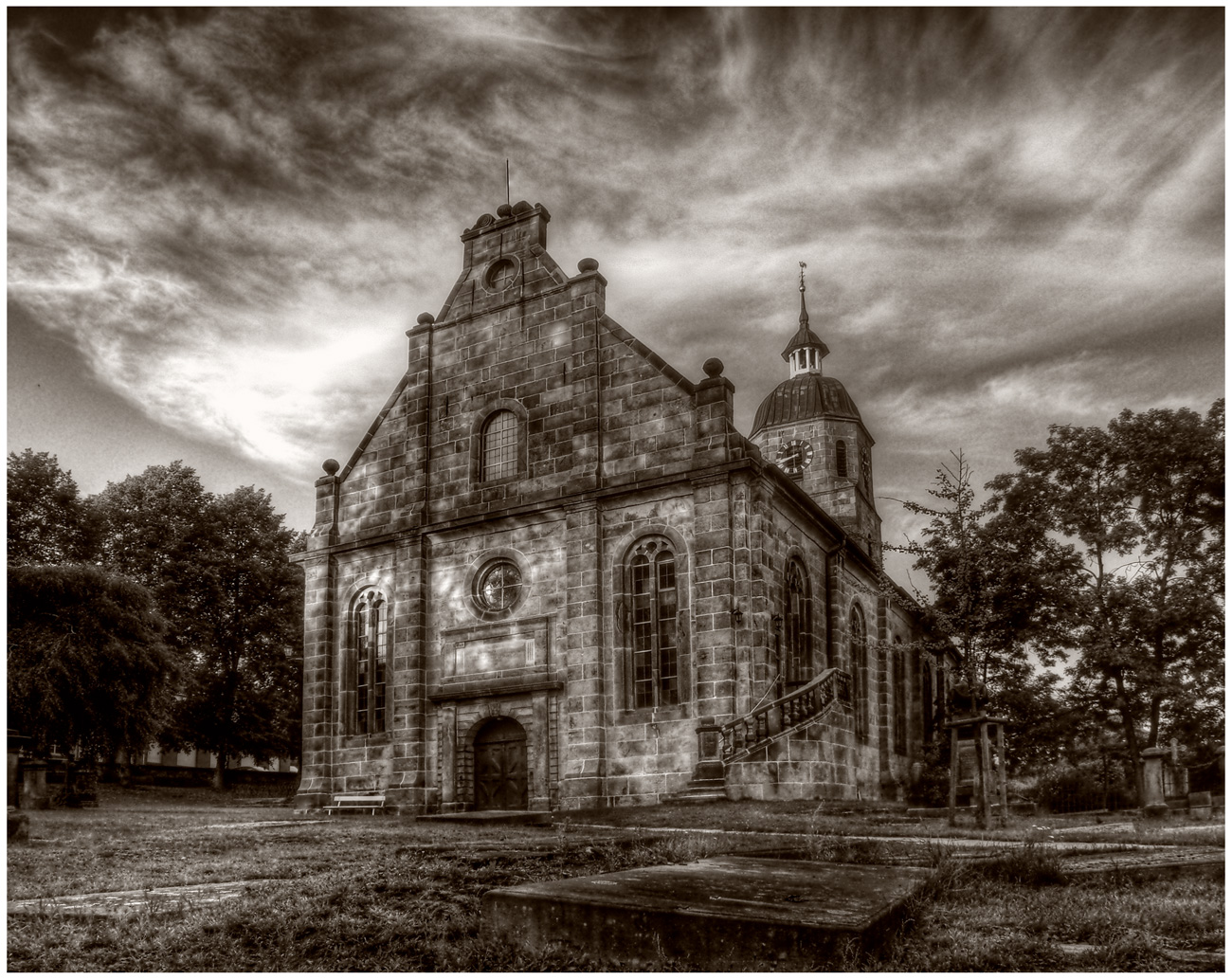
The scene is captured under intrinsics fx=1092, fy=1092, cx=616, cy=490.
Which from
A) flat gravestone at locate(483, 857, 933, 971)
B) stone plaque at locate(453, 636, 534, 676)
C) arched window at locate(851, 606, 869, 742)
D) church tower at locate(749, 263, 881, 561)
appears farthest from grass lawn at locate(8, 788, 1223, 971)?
church tower at locate(749, 263, 881, 561)

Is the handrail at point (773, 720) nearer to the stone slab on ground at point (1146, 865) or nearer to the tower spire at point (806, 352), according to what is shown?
the stone slab on ground at point (1146, 865)

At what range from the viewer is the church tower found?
138 ft

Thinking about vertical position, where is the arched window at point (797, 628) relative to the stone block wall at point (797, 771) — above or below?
above

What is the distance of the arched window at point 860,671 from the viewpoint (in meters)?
27.7

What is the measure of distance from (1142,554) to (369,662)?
55.3ft

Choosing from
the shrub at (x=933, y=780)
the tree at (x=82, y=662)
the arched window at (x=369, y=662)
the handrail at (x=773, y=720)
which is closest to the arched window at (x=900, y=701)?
the shrub at (x=933, y=780)

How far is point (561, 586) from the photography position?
22.8 m

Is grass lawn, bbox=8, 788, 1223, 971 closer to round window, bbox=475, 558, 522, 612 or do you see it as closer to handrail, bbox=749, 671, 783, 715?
handrail, bbox=749, 671, 783, 715

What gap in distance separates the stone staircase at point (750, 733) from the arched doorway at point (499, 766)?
4251 millimetres

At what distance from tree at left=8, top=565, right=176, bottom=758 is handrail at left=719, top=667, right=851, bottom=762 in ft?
52.0

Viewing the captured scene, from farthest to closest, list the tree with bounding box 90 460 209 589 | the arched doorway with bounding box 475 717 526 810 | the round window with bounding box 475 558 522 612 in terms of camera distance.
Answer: the tree with bounding box 90 460 209 589 < the round window with bounding box 475 558 522 612 < the arched doorway with bounding box 475 717 526 810

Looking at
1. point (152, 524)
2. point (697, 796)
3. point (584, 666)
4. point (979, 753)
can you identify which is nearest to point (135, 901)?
point (979, 753)

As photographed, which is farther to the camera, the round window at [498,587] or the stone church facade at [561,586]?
the round window at [498,587]

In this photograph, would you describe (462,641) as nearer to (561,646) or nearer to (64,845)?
(561,646)
